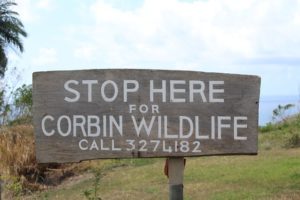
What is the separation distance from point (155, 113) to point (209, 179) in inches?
215

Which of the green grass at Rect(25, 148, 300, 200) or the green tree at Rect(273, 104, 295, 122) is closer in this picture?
the green grass at Rect(25, 148, 300, 200)

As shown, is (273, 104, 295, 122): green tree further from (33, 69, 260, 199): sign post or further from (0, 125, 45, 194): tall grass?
(33, 69, 260, 199): sign post

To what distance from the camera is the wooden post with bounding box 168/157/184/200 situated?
171 inches

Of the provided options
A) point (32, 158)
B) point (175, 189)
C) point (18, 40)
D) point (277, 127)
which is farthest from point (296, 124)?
point (18, 40)

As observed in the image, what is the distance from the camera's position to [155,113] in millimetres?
4184

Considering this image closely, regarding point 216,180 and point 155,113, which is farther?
point 216,180

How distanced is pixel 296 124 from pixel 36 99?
1335cm

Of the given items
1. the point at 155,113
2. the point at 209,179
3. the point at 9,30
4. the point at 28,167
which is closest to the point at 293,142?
the point at 209,179

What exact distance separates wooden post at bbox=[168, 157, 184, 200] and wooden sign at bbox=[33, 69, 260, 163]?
0.13m

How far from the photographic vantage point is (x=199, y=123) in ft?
13.8

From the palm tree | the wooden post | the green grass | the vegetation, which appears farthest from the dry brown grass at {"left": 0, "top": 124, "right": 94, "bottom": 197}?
the palm tree

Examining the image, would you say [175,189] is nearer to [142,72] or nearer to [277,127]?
[142,72]

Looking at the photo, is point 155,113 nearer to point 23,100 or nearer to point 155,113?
point 155,113

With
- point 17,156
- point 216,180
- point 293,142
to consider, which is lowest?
point 216,180
